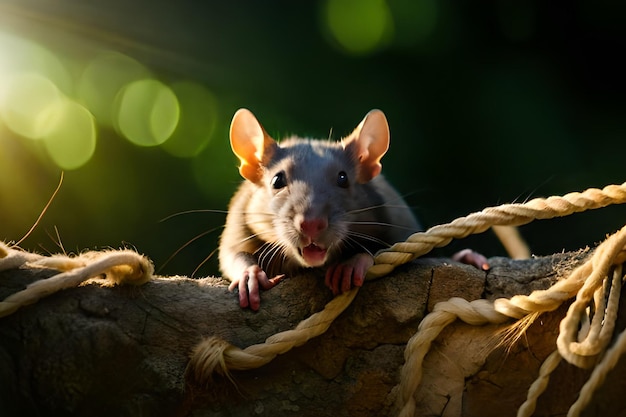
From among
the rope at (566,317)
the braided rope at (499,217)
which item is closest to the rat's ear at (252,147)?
the braided rope at (499,217)

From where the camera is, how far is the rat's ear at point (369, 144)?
7.95 feet

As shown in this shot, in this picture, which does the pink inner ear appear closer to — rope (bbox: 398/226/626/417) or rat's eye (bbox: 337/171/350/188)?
rat's eye (bbox: 337/171/350/188)

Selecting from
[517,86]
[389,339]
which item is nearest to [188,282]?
[389,339]

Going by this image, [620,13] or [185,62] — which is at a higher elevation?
[620,13]

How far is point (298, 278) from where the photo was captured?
6.14ft

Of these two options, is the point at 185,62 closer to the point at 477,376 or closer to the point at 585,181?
the point at 585,181

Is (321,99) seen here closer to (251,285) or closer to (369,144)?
(369,144)

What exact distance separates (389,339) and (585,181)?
7.65 ft

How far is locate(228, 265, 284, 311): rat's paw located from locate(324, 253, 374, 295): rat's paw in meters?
0.19

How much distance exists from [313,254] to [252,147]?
707mm

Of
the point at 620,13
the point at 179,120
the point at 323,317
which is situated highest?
the point at 620,13

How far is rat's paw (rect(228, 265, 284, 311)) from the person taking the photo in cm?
177

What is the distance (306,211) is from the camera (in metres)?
Result: 1.98

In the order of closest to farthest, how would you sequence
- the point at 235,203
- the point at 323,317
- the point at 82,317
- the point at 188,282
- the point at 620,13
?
the point at 82,317 < the point at 323,317 < the point at 188,282 < the point at 235,203 < the point at 620,13
